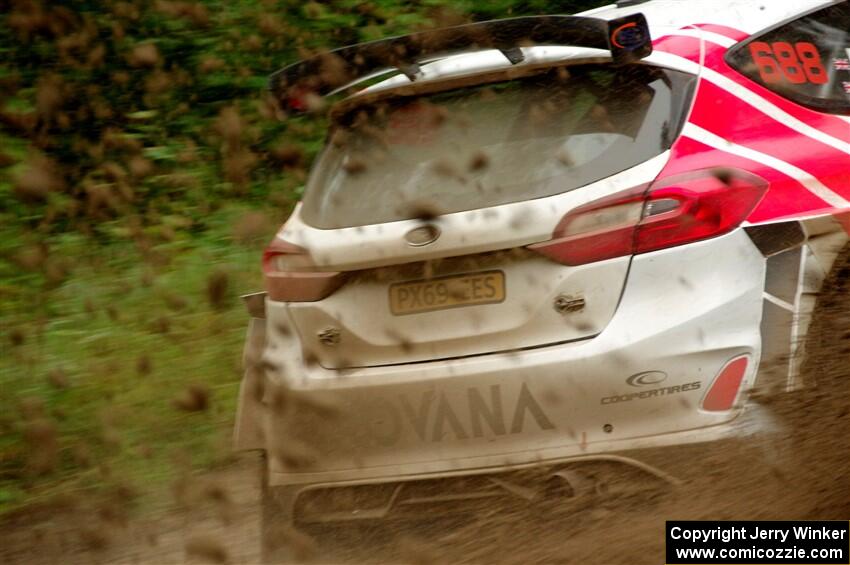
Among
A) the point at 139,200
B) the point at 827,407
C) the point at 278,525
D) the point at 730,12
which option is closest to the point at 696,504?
the point at 827,407

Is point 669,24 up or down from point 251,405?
up

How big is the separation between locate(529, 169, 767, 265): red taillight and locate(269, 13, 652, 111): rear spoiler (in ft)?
1.46

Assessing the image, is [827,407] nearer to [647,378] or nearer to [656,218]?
[647,378]

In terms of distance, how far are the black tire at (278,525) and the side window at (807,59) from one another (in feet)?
6.65

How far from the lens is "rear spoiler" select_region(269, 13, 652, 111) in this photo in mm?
3625

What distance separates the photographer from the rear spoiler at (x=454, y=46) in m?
3.62

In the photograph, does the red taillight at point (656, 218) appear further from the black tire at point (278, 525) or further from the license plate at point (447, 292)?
the black tire at point (278, 525)

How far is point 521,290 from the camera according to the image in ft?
11.8

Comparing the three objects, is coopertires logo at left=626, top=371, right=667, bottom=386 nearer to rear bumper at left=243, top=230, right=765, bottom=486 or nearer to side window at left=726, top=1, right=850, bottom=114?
rear bumper at left=243, top=230, right=765, bottom=486

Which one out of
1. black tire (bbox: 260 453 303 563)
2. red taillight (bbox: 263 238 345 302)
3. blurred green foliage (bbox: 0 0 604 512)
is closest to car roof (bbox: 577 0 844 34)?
red taillight (bbox: 263 238 345 302)

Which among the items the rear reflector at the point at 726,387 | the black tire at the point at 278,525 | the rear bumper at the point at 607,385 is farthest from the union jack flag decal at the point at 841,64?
the black tire at the point at 278,525

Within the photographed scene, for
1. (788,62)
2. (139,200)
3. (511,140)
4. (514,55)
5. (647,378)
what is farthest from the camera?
(139,200)

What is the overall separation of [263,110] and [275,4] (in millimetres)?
946

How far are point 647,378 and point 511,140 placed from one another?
837 mm
